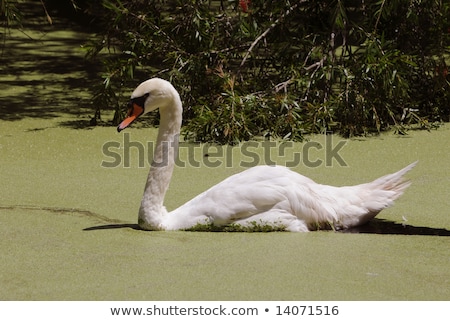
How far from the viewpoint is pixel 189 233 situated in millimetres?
4691

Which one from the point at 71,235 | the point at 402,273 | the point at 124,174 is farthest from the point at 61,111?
the point at 402,273

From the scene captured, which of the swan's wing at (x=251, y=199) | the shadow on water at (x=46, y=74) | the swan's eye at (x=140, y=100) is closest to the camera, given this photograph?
the swan's wing at (x=251, y=199)

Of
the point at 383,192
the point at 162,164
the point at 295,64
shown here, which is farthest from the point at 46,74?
the point at 383,192

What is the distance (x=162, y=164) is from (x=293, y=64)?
2642 millimetres

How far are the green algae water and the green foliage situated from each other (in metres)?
0.25

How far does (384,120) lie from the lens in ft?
23.5

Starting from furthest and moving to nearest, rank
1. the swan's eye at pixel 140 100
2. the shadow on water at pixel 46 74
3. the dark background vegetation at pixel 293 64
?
the shadow on water at pixel 46 74
the dark background vegetation at pixel 293 64
the swan's eye at pixel 140 100

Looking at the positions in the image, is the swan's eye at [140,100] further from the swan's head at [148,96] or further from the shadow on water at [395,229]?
the shadow on water at [395,229]

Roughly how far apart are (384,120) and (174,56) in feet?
5.46

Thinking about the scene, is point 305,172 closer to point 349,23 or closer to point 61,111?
point 349,23

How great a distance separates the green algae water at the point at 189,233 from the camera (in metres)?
3.87

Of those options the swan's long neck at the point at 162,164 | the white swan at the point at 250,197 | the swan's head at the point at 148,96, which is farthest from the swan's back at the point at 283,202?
the swan's head at the point at 148,96

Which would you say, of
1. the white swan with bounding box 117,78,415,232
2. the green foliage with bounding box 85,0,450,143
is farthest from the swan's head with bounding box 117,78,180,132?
the green foliage with bounding box 85,0,450,143

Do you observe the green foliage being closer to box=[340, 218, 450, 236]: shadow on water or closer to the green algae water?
the green algae water
